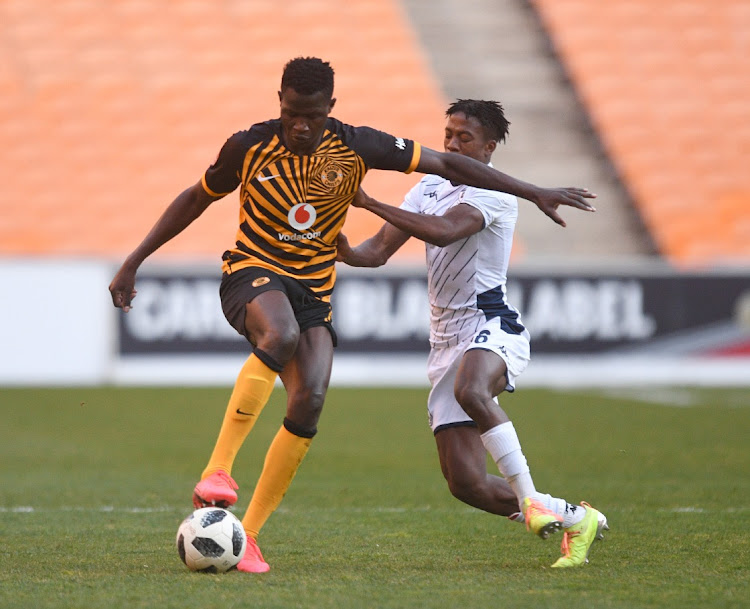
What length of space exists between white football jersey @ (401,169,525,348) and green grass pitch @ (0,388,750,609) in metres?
0.97

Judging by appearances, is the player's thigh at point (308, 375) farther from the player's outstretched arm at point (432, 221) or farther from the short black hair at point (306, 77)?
the short black hair at point (306, 77)

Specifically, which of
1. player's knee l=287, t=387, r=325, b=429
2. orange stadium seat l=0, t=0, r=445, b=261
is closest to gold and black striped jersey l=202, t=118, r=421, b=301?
player's knee l=287, t=387, r=325, b=429

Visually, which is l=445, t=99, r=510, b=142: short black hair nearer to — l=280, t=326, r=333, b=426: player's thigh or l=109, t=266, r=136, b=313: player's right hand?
A: l=280, t=326, r=333, b=426: player's thigh

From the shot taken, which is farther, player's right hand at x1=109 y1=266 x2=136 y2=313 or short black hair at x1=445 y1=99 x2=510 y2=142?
short black hair at x1=445 y1=99 x2=510 y2=142

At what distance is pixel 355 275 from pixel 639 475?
24.2 feet

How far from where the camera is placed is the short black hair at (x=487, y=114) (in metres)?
5.38

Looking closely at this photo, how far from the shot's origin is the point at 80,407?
488 inches

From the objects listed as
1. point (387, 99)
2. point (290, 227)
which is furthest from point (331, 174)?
point (387, 99)

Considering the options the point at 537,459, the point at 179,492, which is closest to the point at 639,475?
the point at 537,459

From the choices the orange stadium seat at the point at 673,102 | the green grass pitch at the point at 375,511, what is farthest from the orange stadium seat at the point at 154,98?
the green grass pitch at the point at 375,511

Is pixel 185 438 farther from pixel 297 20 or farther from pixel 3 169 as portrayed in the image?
pixel 297 20

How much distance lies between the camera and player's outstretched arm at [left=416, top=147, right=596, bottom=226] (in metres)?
4.85

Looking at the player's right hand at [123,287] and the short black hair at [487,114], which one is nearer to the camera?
the player's right hand at [123,287]

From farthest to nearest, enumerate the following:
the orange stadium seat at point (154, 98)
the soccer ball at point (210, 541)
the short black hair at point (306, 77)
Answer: the orange stadium seat at point (154, 98) < the short black hair at point (306, 77) < the soccer ball at point (210, 541)
